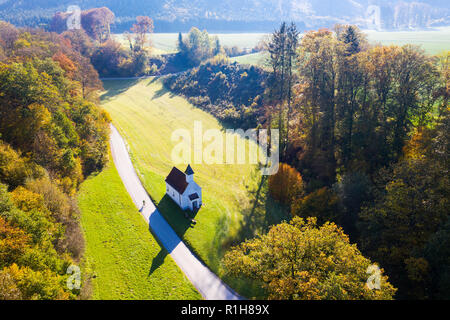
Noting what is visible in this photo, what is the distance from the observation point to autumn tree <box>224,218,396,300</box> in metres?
17.5

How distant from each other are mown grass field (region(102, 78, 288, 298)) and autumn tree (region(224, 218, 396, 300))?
4.46m

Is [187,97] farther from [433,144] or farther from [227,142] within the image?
[433,144]

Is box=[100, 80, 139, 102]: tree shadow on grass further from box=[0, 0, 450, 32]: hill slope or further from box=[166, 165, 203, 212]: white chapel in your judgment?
box=[0, 0, 450, 32]: hill slope

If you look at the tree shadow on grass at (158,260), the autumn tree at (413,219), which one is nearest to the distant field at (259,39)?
the autumn tree at (413,219)

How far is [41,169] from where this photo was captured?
2814cm

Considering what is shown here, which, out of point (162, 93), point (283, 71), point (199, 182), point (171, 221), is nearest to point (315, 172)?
point (199, 182)

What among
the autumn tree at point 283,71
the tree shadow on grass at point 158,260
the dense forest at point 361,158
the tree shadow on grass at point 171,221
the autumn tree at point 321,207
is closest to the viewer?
the dense forest at point 361,158

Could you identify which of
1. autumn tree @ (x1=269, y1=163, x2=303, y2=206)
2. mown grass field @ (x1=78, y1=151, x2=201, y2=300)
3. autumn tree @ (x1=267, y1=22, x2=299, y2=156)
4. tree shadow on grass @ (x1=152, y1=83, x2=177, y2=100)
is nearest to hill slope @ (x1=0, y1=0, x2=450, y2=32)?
tree shadow on grass @ (x1=152, y1=83, x2=177, y2=100)

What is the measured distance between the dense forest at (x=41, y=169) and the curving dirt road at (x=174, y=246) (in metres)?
5.70

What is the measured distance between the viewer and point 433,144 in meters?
24.9

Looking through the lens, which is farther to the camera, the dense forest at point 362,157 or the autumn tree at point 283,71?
the autumn tree at point 283,71

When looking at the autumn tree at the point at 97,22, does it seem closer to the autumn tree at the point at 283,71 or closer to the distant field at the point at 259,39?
the distant field at the point at 259,39

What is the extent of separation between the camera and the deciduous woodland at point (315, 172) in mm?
19725
